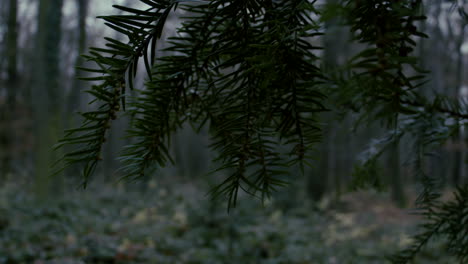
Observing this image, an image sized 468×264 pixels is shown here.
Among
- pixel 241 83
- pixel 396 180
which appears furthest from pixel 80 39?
pixel 396 180

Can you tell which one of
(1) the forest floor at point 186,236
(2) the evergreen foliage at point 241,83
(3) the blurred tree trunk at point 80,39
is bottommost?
(1) the forest floor at point 186,236

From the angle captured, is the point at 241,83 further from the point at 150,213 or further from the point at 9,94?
the point at 9,94

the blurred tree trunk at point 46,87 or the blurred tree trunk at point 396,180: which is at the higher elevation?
the blurred tree trunk at point 46,87

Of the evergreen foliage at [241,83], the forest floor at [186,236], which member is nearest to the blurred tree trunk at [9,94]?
the forest floor at [186,236]

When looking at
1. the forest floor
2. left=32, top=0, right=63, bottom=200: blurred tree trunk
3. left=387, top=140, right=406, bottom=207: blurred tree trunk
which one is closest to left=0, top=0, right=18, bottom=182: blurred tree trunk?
the forest floor

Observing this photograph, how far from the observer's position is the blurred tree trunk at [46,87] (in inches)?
249

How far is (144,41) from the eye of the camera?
0.58 meters

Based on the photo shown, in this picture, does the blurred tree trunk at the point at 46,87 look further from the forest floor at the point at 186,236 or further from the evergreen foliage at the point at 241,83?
the evergreen foliage at the point at 241,83

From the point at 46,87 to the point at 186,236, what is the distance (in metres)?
4.36

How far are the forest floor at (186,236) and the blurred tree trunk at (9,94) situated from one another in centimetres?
243

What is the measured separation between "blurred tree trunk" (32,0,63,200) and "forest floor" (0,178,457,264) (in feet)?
2.71

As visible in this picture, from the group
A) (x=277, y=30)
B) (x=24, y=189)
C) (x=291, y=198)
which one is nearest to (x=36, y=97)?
(x=24, y=189)

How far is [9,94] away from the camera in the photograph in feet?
31.0

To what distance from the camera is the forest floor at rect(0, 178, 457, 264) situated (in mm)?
4047
